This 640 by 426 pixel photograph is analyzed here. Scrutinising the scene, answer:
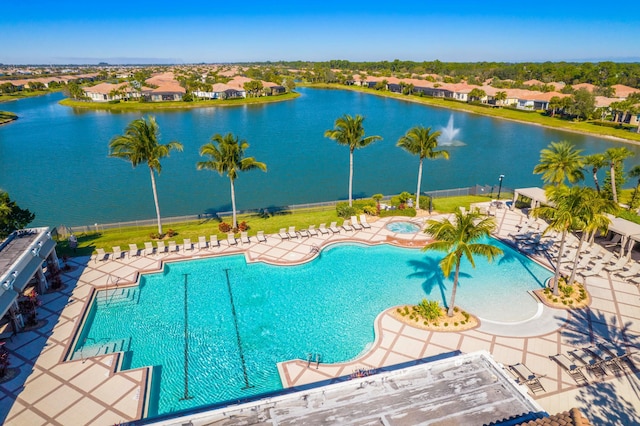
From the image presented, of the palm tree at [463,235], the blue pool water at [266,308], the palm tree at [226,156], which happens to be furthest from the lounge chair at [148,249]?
the palm tree at [463,235]

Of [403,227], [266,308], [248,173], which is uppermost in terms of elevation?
[403,227]

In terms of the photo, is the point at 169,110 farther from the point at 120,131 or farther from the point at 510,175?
the point at 510,175

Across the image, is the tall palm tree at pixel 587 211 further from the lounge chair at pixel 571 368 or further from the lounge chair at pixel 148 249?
the lounge chair at pixel 148 249

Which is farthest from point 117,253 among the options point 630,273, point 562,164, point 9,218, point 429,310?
point 562,164

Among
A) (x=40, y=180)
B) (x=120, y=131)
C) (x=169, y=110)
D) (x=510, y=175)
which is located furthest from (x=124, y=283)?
(x=169, y=110)

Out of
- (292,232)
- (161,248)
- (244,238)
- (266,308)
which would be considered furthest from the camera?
(292,232)

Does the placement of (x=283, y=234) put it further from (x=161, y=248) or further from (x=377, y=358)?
(x=377, y=358)

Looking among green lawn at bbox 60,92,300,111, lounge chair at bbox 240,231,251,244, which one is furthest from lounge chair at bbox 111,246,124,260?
green lawn at bbox 60,92,300,111
